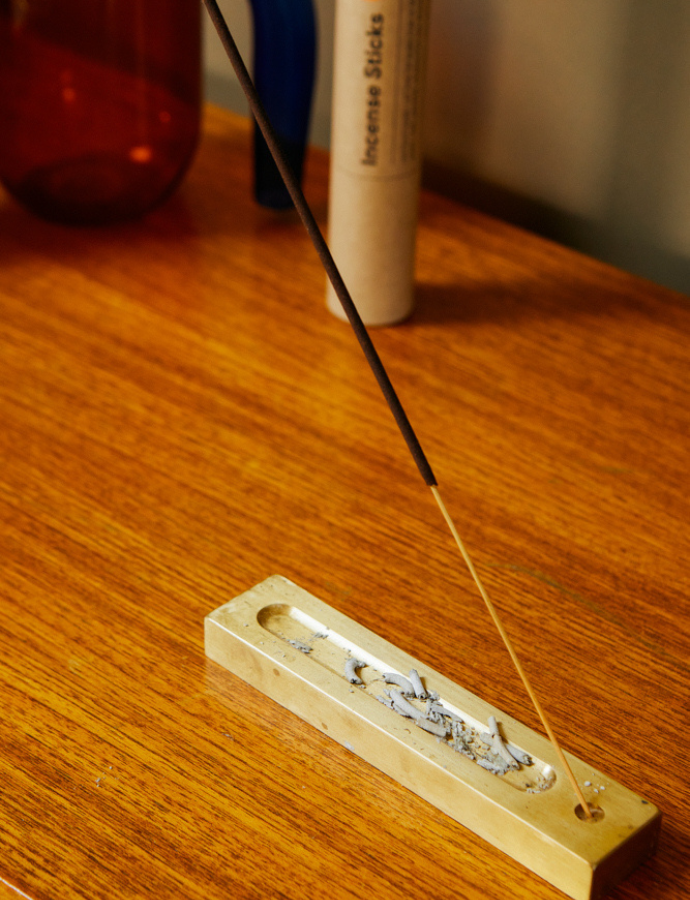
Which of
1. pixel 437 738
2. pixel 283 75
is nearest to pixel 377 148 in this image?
pixel 283 75

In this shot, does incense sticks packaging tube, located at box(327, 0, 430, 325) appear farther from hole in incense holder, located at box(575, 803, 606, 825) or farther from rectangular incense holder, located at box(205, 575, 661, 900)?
hole in incense holder, located at box(575, 803, 606, 825)

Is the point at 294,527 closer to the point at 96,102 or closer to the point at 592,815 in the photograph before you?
the point at 592,815

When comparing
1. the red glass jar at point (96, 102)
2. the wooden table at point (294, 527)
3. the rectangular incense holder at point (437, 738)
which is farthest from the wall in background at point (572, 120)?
the rectangular incense holder at point (437, 738)

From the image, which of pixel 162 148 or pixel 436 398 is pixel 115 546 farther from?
pixel 162 148

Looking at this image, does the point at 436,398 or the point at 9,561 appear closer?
the point at 9,561

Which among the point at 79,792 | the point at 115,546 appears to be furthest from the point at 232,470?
the point at 79,792

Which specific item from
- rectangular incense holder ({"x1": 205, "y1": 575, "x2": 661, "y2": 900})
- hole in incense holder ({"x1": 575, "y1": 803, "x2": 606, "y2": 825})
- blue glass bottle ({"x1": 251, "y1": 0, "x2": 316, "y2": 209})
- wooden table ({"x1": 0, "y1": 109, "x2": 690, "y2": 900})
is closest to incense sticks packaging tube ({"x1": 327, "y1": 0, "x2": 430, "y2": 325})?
wooden table ({"x1": 0, "y1": 109, "x2": 690, "y2": 900})
